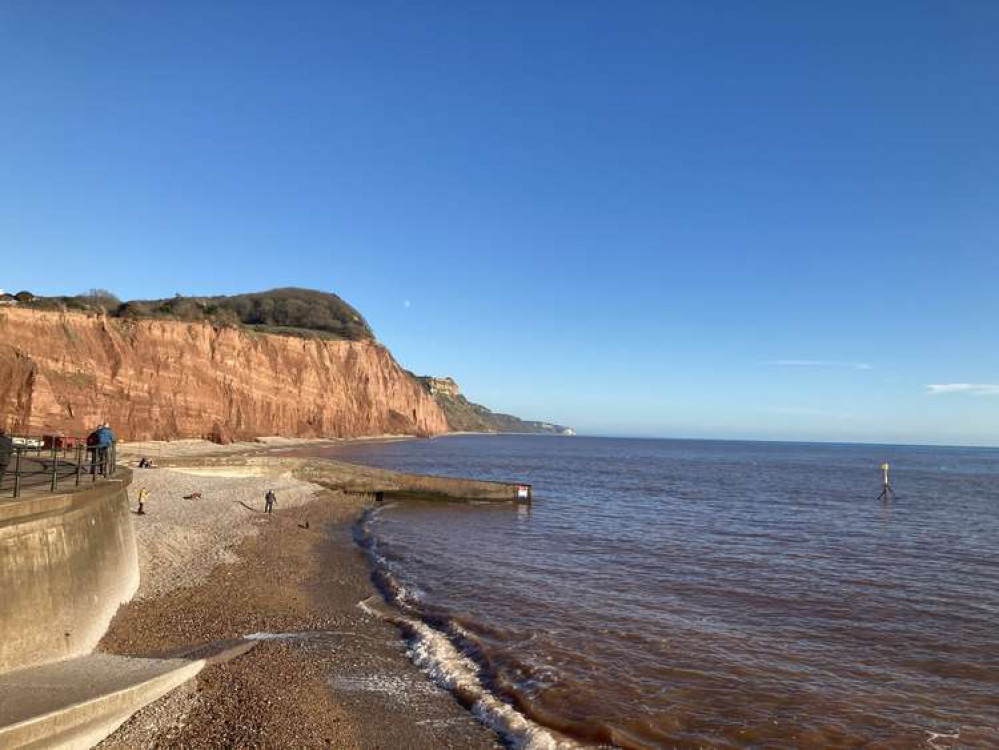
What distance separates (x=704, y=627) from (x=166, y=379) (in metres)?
59.4

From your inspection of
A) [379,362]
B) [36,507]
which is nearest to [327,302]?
[379,362]

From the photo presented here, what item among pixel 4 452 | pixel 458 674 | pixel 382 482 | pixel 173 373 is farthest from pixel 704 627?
pixel 173 373

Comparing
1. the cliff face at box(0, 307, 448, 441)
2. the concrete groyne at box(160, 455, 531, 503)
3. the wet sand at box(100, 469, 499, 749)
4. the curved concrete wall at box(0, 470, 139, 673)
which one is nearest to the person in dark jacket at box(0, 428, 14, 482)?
the curved concrete wall at box(0, 470, 139, 673)

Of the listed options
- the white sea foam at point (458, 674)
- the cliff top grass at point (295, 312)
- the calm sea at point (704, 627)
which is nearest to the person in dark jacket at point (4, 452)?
the white sea foam at point (458, 674)

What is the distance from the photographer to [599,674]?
11.3 metres

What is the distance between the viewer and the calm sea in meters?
9.68

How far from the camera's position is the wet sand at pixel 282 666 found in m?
8.11

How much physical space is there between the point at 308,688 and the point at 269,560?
33.1 feet

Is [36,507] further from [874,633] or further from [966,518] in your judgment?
[966,518]

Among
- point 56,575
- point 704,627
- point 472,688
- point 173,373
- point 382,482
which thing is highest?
point 173,373

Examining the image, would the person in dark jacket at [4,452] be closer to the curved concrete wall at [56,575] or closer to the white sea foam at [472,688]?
the curved concrete wall at [56,575]

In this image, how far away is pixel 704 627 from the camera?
14.3m

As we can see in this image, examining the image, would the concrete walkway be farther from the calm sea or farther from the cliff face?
the cliff face

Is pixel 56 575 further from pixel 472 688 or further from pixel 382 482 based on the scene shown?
pixel 382 482
